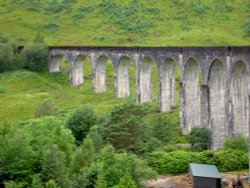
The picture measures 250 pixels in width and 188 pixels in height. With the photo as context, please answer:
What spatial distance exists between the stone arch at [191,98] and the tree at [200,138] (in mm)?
5330

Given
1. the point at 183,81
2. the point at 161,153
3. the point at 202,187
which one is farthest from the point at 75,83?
the point at 202,187

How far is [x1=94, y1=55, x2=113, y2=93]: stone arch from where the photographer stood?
85812mm

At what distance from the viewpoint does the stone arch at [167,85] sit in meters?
67.7

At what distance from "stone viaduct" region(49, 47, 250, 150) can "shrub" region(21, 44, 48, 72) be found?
13.6 m

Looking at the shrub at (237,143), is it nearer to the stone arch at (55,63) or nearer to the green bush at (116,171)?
the green bush at (116,171)

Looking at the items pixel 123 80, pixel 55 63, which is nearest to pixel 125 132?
pixel 123 80

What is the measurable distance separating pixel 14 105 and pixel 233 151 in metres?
35.8

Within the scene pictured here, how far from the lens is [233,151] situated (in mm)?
50156

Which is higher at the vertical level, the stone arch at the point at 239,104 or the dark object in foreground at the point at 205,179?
the stone arch at the point at 239,104

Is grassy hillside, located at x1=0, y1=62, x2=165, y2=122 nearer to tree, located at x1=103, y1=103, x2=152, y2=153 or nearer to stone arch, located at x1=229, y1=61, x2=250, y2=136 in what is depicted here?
stone arch, located at x1=229, y1=61, x2=250, y2=136

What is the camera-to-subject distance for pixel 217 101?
188 feet

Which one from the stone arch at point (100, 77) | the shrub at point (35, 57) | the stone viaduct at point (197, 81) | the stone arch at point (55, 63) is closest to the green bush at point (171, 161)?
the stone viaduct at point (197, 81)

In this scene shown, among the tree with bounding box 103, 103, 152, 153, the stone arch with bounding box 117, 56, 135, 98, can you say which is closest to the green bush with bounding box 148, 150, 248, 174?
the tree with bounding box 103, 103, 152, 153

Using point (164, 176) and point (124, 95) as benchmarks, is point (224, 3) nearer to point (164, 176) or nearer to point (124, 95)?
point (124, 95)
